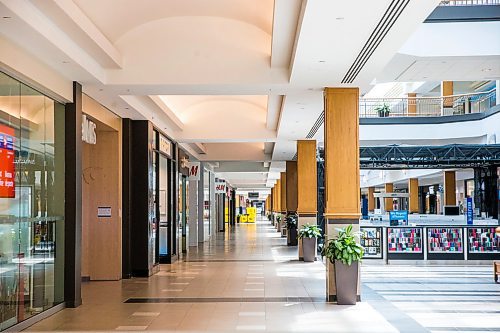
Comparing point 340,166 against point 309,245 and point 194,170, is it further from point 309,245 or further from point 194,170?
point 194,170

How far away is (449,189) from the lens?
2944cm

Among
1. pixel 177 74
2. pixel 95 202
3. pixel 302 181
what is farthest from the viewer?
pixel 302 181

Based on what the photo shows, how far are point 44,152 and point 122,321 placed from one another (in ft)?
8.02

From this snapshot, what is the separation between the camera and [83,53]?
834cm

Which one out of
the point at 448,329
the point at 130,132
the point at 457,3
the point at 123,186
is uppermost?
the point at 457,3

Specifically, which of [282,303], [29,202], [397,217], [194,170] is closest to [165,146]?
[194,170]

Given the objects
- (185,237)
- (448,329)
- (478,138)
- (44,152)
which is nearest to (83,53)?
(44,152)

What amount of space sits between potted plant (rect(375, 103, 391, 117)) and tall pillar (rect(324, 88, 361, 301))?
1486cm

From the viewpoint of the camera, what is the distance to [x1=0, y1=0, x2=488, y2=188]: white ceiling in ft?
21.7

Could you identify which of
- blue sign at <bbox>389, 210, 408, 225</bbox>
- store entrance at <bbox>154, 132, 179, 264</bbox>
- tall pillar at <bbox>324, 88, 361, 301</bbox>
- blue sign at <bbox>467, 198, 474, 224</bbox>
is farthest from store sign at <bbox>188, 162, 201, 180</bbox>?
tall pillar at <bbox>324, 88, 361, 301</bbox>

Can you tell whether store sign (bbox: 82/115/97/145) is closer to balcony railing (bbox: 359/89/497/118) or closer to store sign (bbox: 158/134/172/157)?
store sign (bbox: 158/134/172/157)

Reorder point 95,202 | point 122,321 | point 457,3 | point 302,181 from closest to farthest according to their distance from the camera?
point 122,321 → point 457,3 → point 95,202 → point 302,181

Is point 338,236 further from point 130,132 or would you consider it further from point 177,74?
point 130,132

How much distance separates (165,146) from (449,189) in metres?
18.0
